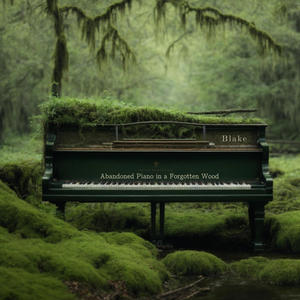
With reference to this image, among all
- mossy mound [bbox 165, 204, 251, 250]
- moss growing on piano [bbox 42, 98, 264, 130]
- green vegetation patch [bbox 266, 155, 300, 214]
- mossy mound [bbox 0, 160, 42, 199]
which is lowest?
mossy mound [bbox 165, 204, 251, 250]

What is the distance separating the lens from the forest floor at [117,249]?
377 centimetres

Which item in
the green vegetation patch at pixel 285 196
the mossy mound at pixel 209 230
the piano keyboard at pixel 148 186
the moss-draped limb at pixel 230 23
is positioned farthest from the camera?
the moss-draped limb at pixel 230 23

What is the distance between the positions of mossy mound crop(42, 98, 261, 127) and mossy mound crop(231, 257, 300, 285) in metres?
2.20

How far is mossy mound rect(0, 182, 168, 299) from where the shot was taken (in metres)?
3.84

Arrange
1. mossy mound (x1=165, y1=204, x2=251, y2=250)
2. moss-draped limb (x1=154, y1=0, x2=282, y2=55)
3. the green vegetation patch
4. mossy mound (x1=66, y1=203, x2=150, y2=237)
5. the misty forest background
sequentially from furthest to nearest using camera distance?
the misty forest background → moss-draped limb (x1=154, y1=0, x2=282, y2=55) → the green vegetation patch → mossy mound (x1=66, y1=203, x2=150, y2=237) → mossy mound (x1=165, y1=204, x2=251, y2=250)

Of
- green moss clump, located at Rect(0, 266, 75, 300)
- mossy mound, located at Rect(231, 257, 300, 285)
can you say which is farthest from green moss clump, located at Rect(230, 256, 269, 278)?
green moss clump, located at Rect(0, 266, 75, 300)

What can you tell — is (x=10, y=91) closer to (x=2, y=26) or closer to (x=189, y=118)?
(x=2, y=26)

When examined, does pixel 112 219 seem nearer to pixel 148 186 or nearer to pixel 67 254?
pixel 148 186

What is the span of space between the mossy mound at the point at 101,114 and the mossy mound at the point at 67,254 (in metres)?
1.42

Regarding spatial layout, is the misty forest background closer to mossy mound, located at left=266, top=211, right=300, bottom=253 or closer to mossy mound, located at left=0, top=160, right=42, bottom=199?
mossy mound, located at left=0, top=160, right=42, bottom=199

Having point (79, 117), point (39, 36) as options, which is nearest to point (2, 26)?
point (39, 36)

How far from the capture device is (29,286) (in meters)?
3.38

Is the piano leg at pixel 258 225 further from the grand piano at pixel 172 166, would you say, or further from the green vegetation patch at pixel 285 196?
the green vegetation patch at pixel 285 196

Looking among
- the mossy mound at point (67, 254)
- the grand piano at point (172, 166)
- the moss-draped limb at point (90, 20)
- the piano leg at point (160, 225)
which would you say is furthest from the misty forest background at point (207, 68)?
the mossy mound at point (67, 254)
